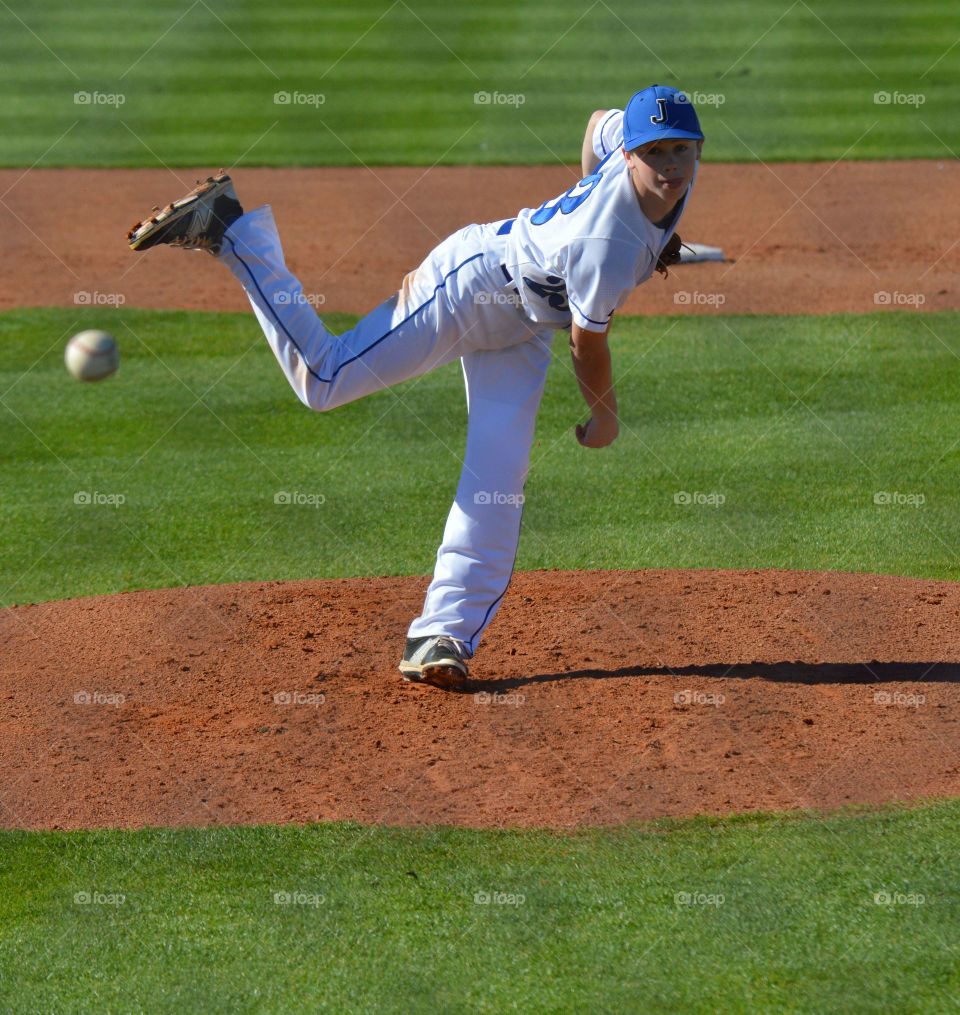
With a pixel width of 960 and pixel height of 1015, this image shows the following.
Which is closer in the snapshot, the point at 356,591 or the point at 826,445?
the point at 356,591

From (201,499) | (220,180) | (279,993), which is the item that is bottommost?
(201,499)

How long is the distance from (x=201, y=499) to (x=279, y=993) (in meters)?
4.13

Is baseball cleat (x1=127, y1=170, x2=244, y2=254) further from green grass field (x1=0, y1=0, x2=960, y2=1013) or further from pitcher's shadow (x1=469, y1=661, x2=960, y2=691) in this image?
green grass field (x1=0, y1=0, x2=960, y2=1013)

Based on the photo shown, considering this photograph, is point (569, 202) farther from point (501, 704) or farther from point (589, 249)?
point (501, 704)

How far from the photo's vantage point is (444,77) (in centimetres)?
1800

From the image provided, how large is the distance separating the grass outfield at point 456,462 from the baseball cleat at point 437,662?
1.31 metres

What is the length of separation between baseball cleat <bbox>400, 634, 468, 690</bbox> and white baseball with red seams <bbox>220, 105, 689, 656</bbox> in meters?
0.05

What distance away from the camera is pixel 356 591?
6.11 m

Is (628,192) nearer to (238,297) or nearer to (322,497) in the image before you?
(322,497)

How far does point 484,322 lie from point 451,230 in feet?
24.6

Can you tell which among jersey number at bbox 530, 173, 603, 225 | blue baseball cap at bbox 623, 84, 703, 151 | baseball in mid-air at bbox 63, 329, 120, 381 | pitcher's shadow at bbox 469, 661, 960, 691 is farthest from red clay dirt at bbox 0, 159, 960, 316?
blue baseball cap at bbox 623, 84, 703, 151

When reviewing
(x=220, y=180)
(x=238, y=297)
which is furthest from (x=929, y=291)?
(x=220, y=180)

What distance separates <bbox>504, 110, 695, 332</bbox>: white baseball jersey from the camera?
4.42m

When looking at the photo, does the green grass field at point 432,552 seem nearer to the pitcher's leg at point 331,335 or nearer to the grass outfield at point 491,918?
the grass outfield at point 491,918
